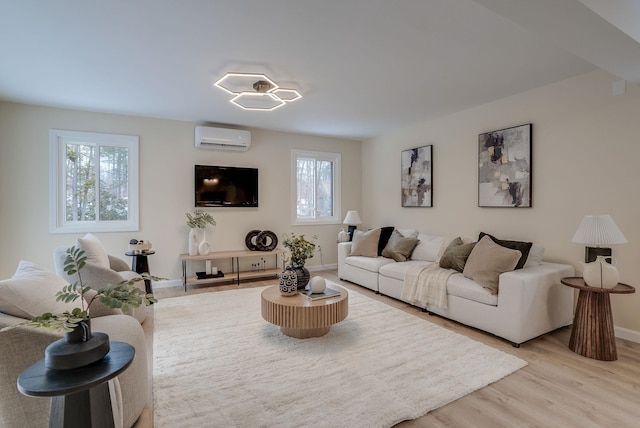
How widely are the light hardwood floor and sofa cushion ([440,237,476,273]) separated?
37.8 inches

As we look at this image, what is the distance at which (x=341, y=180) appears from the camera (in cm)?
634

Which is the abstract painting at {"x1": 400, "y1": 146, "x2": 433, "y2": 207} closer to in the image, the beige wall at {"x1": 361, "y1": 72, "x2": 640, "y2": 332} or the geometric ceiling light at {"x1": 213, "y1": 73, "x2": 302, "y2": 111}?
the beige wall at {"x1": 361, "y1": 72, "x2": 640, "y2": 332}

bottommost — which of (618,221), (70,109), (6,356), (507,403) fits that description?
(507,403)

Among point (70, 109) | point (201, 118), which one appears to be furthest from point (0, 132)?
point (201, 118)

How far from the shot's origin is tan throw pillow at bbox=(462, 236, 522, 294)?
301 centimetres

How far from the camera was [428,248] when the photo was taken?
439 centimetres

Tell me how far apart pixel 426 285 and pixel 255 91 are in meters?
2.90

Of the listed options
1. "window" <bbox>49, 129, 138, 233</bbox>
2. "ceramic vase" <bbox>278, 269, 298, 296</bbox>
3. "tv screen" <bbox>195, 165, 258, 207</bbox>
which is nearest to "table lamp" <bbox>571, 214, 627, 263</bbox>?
"ceramic vase" <bbox>278, 269, 298, 296</bbox>

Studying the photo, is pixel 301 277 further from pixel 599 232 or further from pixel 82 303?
pixel 599 232

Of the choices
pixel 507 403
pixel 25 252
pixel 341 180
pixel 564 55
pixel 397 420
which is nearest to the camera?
pixel 397 420

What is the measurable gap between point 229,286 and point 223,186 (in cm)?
163

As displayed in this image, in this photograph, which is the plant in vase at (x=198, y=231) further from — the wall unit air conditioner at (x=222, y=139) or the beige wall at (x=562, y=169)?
the beige wall at (x=562, y=169)

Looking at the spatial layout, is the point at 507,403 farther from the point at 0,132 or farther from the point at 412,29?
the point at 0,132

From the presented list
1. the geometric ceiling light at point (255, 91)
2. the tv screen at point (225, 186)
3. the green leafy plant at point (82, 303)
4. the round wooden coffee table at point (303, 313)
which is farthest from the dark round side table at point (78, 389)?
the tv screen at point (225, 186)
